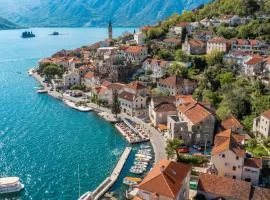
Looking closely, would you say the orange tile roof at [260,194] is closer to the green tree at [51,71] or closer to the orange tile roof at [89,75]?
the orange tile roof at [89,75]

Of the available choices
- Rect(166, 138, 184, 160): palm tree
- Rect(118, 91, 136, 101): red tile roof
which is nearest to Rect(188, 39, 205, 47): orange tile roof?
Rect(118, 91, 136, 101): red tile roof

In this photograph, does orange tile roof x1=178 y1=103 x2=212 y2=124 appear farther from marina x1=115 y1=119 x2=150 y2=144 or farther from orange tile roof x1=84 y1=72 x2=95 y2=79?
orange tile roof x1=84 y1=72 x2=95 y2=79

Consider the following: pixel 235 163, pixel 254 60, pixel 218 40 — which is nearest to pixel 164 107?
pixel 235 163

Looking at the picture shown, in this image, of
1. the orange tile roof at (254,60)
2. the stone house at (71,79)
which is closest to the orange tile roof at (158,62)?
the stone house at (71,79)

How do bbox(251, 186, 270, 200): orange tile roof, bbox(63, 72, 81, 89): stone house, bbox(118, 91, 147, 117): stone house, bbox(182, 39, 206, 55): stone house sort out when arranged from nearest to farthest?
bbox(251, 186, 270, 200): orange tile roof < bbox(118, 91, 147, 117): stone house < bbox(182, 39, 206, 55): stone house < bbox(63, 72, 81, 89): stone house

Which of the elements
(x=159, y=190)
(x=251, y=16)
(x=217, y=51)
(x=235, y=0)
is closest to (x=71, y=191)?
(x=159, y=190)

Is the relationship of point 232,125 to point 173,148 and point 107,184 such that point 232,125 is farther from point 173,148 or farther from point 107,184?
point 107,184
